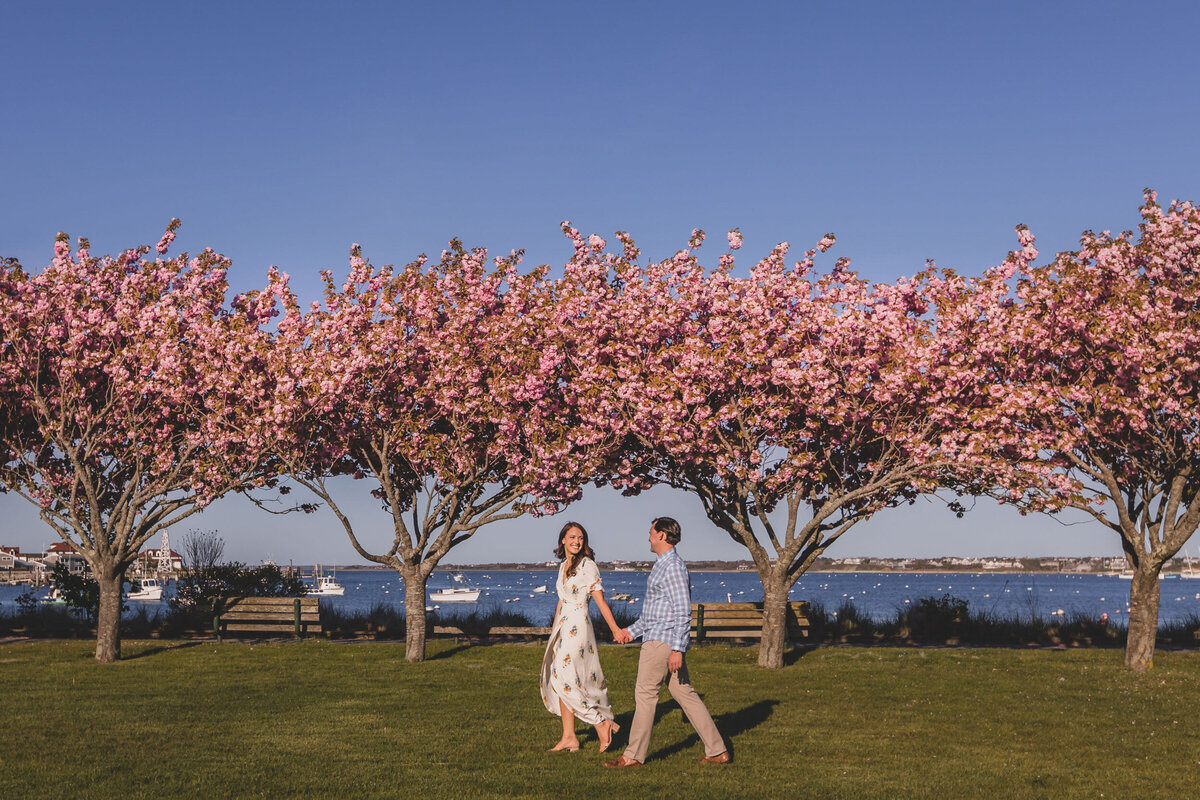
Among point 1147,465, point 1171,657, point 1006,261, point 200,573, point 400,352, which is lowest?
point 1171,657

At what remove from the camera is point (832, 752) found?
11516 mm

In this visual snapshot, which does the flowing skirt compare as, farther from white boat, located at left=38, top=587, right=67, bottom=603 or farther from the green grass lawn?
white boat, located at left=38, top=587, right=67, bottom=603

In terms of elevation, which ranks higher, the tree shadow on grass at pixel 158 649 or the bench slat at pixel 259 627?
the bench slat at pixel 259 627

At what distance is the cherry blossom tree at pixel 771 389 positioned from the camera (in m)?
19.9

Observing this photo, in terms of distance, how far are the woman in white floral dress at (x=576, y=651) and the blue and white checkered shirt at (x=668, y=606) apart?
0.80 metres

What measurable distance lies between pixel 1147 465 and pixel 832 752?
1218 centimetres

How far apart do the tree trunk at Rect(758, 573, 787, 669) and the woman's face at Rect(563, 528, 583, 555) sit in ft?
35.0

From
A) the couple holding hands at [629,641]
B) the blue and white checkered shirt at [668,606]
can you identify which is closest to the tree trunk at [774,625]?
the couple holding hands at [629,641]

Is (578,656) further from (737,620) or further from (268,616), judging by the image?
(268,616)

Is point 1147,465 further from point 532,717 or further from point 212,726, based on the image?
point 212,726

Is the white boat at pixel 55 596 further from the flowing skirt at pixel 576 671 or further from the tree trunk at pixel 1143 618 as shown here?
the tree trunk at pixel 1143 618

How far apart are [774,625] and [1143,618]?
7034 millimetres

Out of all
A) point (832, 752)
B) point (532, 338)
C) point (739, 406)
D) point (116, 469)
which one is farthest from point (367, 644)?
point (832, 752)

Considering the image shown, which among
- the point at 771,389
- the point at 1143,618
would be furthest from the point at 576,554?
the point at 1143,618
